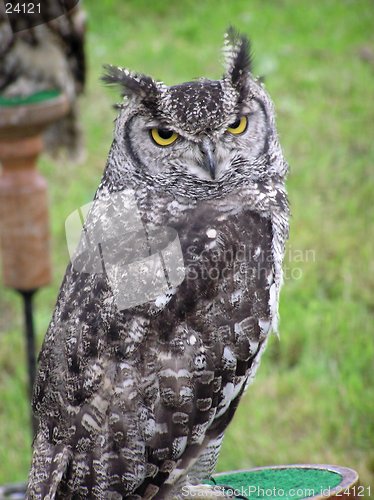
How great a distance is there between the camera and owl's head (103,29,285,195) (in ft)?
6.17

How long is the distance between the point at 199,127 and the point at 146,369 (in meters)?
0.61

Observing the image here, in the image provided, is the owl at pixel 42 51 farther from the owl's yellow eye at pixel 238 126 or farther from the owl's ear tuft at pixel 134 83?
the owl's yellow eye at pixel 238 126

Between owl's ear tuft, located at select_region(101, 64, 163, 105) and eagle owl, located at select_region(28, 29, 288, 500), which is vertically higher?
owl's ear tuft, located at select_region(101, 64, 163, 105)

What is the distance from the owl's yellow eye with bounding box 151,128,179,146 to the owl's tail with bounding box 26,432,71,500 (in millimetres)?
806

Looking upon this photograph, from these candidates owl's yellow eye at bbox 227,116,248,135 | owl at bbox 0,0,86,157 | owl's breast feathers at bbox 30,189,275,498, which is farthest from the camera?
owl at bbox 0,0,86,157

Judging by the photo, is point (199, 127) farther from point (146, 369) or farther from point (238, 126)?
point (146, 369)

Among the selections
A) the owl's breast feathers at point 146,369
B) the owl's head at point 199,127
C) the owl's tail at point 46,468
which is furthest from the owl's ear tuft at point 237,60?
the owl's tail at point 46,468

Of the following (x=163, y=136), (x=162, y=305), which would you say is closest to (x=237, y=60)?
(x=163, y=136)

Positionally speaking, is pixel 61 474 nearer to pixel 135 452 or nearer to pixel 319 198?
pixel 135 452

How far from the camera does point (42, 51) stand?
154 inches

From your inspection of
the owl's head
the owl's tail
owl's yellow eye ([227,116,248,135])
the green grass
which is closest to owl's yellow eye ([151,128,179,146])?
the owl's head

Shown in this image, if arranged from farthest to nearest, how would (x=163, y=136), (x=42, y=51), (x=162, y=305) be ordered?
(x=42, y=51) → (x=163, y=136) → (x=162, y=305)

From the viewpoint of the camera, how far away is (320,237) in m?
4.59

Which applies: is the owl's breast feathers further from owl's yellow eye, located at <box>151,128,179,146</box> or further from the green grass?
the green grass
